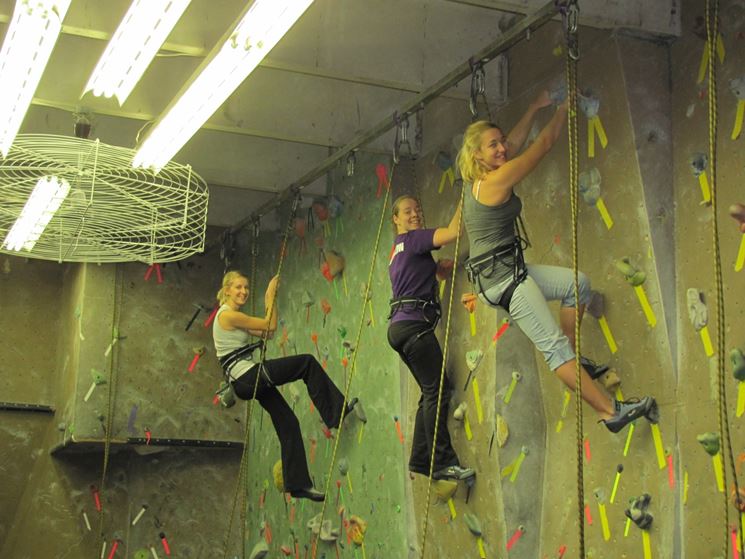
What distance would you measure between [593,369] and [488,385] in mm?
657

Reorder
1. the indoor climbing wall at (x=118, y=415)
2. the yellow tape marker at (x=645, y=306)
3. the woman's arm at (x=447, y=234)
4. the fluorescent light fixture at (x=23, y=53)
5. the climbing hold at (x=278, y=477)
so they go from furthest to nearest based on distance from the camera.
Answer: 1. the indoor climbing wall at (x=118, y=415)
2. the climbing hold at (x=278, y=477)
3. the woman's arm at (x=447, y=234)
4. the yellow tape marker at (x=645, y=306)
5. the fluorescent light fixture at (x=23, y=53)

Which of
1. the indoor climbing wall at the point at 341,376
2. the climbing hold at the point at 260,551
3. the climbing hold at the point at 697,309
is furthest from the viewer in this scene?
the climbing hold at the point at 260,551

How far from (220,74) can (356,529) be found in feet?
8.84

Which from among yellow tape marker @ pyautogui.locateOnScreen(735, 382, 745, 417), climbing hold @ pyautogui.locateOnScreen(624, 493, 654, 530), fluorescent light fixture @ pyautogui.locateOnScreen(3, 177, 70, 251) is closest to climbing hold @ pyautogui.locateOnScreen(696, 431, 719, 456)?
yellow tape marker @ pyautogui.locateOnScreen(735, 382, 745, 417)

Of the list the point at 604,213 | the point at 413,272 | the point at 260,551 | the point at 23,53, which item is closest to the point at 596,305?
the point at 604,213

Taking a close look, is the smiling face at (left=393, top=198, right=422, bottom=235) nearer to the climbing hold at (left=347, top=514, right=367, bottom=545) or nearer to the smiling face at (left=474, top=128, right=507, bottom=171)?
the smiling face at (left=474, top=128, right=507, bottom=171)

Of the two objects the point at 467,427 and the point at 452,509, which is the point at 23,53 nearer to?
the point at 467,427

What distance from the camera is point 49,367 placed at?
24.4 feet

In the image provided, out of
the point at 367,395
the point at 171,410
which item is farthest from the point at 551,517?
the point at 171,410

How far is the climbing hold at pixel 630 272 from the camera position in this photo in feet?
12.3

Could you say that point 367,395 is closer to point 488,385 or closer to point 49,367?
point 488,385

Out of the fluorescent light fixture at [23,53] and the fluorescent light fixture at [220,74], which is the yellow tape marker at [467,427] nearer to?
the fluorescent light fixture at [220,74]

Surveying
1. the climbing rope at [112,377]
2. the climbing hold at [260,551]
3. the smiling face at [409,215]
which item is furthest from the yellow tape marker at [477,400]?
the climbing rope at [112,377]

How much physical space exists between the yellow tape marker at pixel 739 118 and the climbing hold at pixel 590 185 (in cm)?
62
